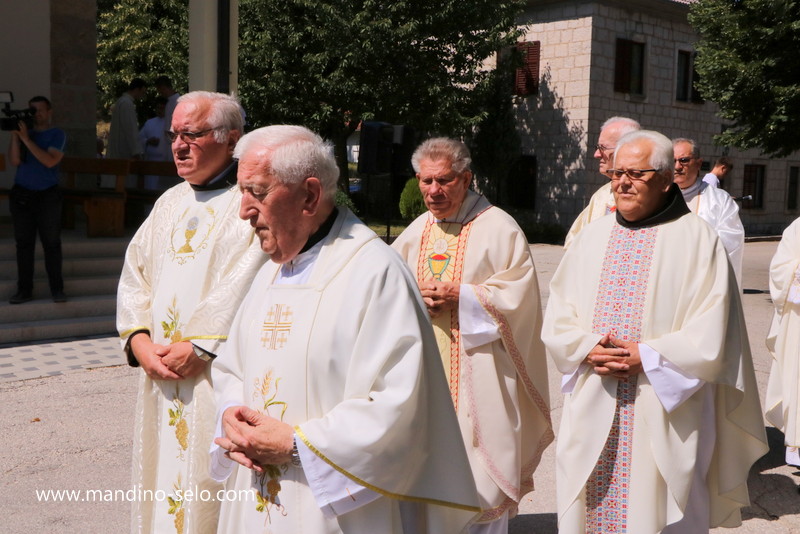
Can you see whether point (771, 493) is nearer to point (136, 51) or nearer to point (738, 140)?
point (738, 140)

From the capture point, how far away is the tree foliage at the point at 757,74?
53.1ft

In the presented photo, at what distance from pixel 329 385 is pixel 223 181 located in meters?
1.59

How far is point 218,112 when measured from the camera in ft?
11.9

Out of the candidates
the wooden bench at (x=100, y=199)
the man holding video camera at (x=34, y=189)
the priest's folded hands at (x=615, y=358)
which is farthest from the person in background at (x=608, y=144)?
the wooden bench at (x=100, y=199)

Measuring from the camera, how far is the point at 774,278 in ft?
19.0

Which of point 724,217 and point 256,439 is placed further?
point 724,217

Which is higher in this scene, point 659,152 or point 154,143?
point 154,143

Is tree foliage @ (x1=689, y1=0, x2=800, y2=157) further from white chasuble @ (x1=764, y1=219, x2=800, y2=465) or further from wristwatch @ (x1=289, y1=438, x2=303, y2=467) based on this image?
wristwatch @ (x1=289, y1=438, x2=303, y2=467)

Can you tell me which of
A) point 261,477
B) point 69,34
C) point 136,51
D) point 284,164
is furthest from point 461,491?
point 136,51

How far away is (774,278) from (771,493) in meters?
1.37

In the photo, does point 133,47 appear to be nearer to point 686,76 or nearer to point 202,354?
point 686,76

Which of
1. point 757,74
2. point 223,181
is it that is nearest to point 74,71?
point 223,181

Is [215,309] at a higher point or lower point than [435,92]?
lower

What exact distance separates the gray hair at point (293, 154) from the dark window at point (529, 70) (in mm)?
A: 24049
